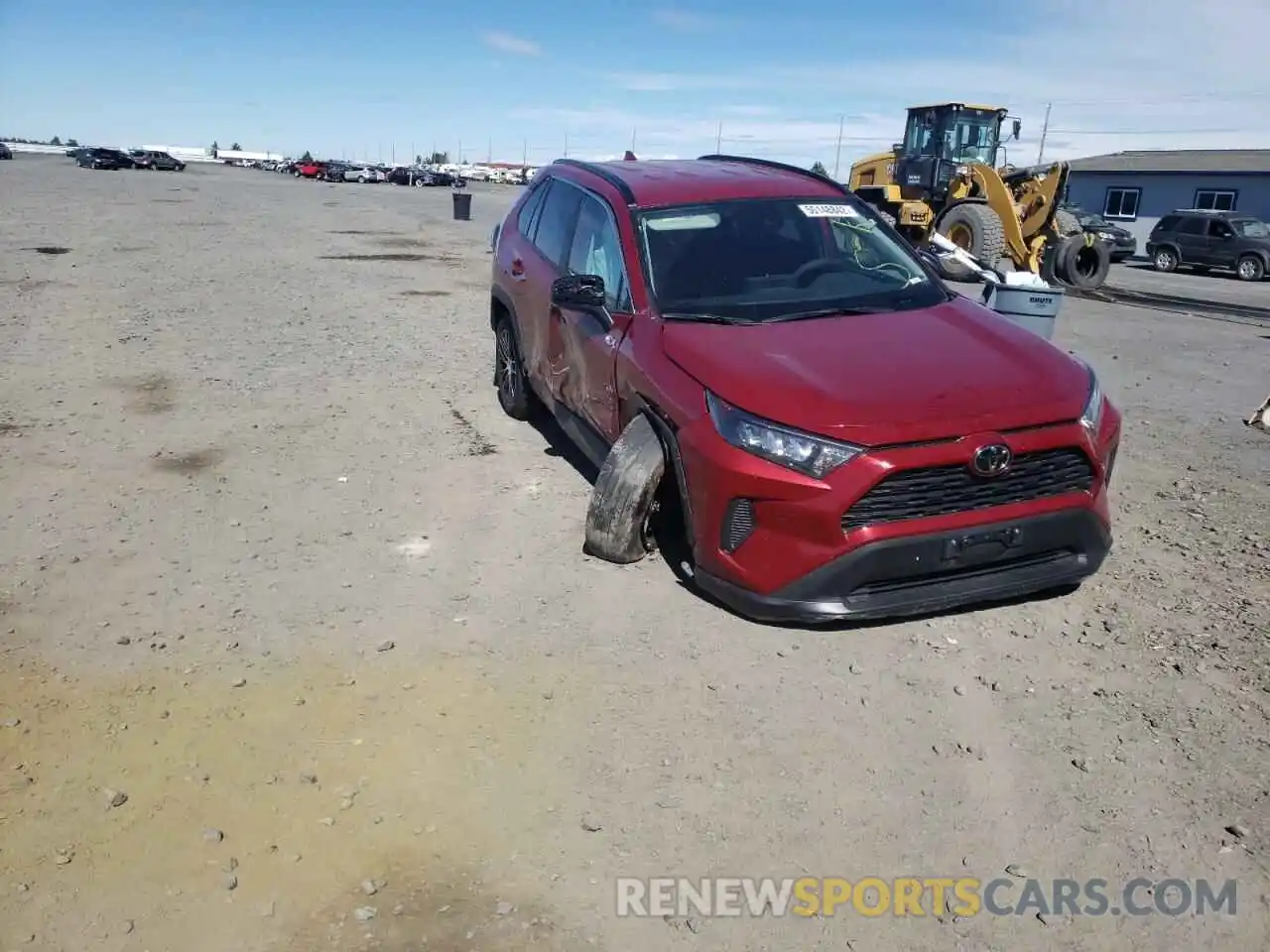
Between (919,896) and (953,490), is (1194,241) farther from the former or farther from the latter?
(919,896)

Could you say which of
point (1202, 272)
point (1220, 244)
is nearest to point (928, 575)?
point (1220, 244)

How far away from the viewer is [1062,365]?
4.14 m

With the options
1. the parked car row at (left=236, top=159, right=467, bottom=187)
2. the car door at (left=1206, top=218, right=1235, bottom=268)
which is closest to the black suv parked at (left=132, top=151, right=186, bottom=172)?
the parked car row at (left=236, top=159, right=467, bottom=187)

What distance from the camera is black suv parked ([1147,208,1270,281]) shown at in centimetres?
2384

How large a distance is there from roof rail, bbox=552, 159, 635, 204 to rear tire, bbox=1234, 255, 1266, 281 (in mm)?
23100

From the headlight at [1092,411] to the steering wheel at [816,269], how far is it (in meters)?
1.36

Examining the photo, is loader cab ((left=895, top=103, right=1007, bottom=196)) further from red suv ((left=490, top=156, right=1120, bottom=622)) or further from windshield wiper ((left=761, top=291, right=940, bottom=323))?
windshield wiper ((left=761, top=291, right=940, bottom=323))

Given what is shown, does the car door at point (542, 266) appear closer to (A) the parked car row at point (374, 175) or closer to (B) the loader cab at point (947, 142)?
(B) the loader cab at point (947, 142)

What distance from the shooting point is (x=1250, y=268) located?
2383cm

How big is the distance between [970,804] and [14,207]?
28.2 metres

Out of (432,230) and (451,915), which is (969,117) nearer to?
(432,230)

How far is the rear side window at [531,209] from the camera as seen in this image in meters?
6.72

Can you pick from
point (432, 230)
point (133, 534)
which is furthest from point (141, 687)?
point (432, 230)

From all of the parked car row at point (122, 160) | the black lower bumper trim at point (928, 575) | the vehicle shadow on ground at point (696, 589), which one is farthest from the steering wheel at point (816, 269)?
the parked car row at point (122, 160)
